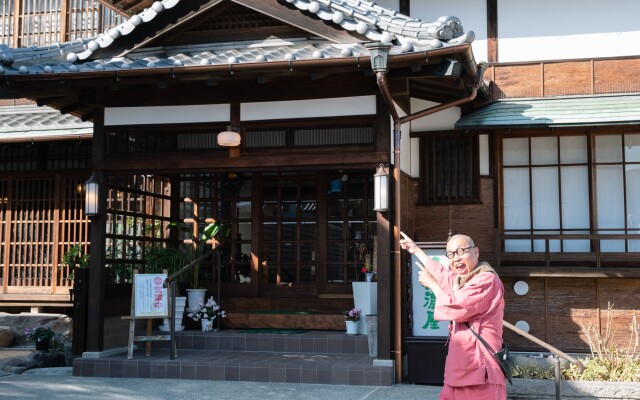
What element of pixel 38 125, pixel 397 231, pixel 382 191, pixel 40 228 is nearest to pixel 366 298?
pixel 397 231

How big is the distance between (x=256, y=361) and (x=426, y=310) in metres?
2.57

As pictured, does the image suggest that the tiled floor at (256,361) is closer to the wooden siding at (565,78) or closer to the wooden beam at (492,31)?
the wooden siding at (565,78)

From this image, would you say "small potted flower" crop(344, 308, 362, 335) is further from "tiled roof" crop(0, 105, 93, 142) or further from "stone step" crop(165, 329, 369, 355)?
"tiled roof" crop(0, 105, 93, 142)

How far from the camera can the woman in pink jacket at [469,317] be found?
545cm

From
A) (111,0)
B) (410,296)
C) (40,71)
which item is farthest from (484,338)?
(111,0)

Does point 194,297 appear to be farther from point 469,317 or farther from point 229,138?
point 469,317

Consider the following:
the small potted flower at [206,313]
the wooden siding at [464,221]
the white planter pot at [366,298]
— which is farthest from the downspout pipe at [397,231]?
the small potted flower at [206,313]

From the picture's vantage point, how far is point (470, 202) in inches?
493

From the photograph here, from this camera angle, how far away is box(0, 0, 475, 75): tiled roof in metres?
9.80

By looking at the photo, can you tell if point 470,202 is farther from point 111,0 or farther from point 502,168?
point 111,0

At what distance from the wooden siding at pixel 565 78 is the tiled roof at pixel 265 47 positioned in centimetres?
277

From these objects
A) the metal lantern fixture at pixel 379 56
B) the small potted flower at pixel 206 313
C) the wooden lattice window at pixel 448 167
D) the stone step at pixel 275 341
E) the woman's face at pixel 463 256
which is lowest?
the stone step at pixel 275 341

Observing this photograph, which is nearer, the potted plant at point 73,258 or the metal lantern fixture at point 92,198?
the metal lantern fixture at point 92,198

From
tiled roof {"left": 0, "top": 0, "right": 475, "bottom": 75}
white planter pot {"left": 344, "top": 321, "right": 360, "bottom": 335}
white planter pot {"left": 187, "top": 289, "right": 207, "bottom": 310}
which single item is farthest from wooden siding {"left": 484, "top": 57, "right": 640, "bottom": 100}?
white planter pot {"left": 187, "top": 289, "right": 207, "bottom": 310}
